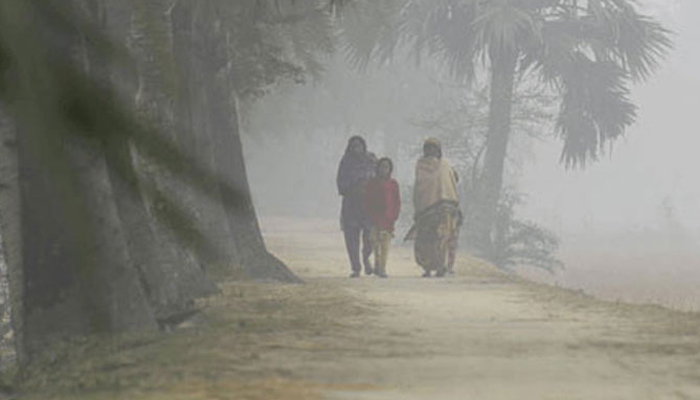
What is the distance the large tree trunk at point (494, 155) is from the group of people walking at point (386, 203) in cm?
1020

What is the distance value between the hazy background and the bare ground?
6732 mm

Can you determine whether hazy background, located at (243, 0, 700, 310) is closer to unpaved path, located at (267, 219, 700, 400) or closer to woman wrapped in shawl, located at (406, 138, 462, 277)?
woman wrapped in shawl, located at (406, 138, 462, 277)

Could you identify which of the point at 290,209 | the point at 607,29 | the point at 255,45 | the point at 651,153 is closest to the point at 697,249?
the point at 290,209

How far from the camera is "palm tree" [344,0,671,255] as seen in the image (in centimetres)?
2614

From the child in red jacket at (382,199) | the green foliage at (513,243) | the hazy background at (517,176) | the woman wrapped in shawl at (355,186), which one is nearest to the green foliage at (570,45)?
the hazy background at (517,176)

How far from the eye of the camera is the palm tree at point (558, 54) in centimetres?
2614

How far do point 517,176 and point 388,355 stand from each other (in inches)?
2193

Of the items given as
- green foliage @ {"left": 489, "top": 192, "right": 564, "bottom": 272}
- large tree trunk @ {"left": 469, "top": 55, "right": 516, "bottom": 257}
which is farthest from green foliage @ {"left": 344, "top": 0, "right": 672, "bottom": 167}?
green foliage @ {"left": 489, "top": 192, "right": 564, "bottom": 272}

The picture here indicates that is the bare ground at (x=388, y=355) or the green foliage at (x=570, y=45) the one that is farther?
the green foliage at (x=570, y=45)

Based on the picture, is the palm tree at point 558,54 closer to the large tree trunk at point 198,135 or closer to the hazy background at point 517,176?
the hazy background at point 517,176

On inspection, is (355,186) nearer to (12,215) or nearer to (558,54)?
(12,215)

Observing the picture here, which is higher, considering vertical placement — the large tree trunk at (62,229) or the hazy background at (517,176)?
the hazy background at (517,176)

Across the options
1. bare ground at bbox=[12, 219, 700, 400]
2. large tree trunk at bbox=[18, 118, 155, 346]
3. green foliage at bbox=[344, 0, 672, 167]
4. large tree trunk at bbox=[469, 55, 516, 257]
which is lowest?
bare ground at bbox=[12, 219, 700, 400]

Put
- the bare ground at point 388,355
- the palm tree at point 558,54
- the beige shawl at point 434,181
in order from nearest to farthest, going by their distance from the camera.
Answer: the bare ground at point 388,355 < the beige shawl at point 434,181 < the palm tree at point 558,54
